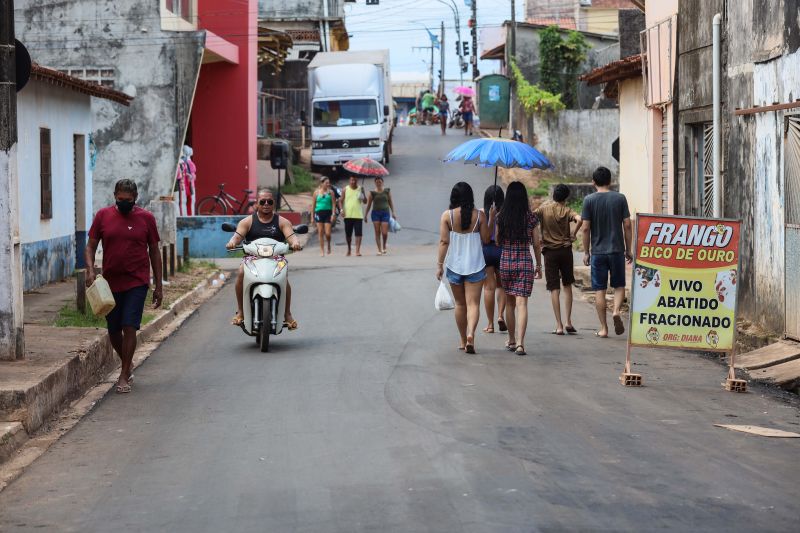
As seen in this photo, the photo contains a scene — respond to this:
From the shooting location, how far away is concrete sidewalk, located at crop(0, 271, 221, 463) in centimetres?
905

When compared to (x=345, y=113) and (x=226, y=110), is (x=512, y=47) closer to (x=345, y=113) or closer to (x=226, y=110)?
(x=345, y=113)

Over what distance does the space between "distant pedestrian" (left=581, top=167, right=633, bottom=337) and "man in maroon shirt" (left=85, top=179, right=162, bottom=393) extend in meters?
5.30

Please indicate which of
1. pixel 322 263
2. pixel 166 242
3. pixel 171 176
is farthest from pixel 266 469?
pixel 171 176

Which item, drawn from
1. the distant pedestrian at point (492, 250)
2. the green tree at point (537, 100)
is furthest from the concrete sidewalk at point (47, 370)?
the green tree at point (537, 100)

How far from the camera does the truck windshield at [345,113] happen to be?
42.1m

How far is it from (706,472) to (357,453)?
2210mm

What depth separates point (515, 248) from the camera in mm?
13148

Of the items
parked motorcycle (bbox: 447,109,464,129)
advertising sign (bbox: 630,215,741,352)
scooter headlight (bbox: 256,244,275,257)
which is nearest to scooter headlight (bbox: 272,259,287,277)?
scooter headlight (bbox: 256,244,275,257)

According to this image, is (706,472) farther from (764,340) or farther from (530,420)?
(764,340)

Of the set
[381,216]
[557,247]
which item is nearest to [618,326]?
[557,247]

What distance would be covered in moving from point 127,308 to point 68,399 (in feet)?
3.23

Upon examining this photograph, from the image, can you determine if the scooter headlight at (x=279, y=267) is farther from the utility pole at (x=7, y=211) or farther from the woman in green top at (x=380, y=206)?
the woman in green top at (x=380, y=206)

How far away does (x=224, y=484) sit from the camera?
7133 mm

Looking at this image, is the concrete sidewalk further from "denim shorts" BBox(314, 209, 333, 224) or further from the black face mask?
"denim shorts" BBox(314, 209, 333, 224)
